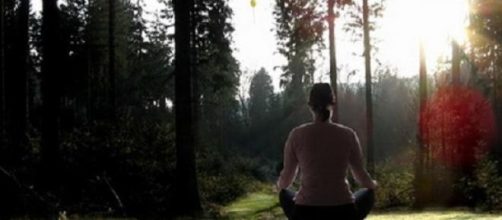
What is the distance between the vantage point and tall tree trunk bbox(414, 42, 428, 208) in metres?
28.8

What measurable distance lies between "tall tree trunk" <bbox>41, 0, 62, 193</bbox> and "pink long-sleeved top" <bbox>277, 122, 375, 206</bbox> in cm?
1826

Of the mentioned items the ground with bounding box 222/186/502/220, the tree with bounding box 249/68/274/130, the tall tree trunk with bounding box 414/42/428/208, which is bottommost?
the ground with bounding box 222/186/502/220

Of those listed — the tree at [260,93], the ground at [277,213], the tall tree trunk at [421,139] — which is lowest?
the ground at [277,213]

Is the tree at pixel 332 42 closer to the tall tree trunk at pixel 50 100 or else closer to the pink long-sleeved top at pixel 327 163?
the tall tree trunk at pixel 50 100

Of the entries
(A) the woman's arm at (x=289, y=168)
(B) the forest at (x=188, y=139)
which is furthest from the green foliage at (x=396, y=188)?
(A) the woman's arm at (x=289, y=168)

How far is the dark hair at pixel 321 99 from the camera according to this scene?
511 cm

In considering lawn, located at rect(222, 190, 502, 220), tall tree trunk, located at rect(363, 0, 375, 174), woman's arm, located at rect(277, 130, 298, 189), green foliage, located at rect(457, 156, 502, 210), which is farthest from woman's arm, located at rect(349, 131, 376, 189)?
tall tree trunk, located at rect(363, 0, 375, 174)

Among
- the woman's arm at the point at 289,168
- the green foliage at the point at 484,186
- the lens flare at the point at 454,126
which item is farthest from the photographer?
the lens flare at the point at 454,126

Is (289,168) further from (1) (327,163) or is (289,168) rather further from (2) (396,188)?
(2) (396,188)

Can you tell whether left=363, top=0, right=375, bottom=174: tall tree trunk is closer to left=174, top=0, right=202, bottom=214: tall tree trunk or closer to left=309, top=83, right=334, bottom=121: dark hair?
left=174, top=0, right=202, bottom=214: tall tree trunk

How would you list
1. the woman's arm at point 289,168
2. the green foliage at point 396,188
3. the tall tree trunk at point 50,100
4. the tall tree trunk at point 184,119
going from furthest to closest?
the green foliage at point 396,188 < the tall tree trunk at point 50,100 < the tall tree trunk at point 184,119 < the woman's arm at point 289,168

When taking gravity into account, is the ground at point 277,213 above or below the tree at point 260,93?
below

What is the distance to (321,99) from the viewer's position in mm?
5133

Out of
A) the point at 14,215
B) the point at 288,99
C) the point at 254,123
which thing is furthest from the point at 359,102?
the point at 14,215
